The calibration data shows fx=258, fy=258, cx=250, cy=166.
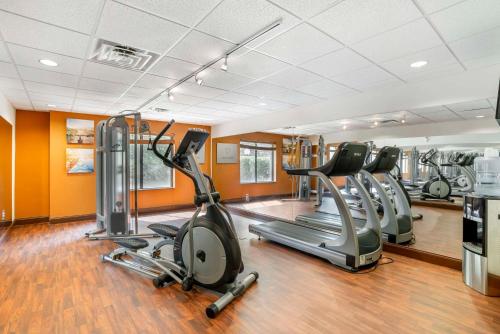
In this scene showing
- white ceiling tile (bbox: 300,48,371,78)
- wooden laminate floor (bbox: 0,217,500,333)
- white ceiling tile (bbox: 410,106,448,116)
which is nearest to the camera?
wooden laminate floor (bbox: 0,217,500,333)

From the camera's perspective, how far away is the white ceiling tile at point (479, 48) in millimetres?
2309

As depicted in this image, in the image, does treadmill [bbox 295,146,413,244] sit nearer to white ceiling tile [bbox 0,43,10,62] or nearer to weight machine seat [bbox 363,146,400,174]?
weight machine seat [bbox 363,146,400,174]

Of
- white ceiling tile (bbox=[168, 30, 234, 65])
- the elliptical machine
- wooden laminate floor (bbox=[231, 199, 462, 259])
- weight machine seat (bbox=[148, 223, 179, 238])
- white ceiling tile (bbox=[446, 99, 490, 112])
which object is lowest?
wooden laminate floor (bbox=[231, 199, 462, 259])

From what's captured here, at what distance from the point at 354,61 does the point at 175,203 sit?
19.3ft

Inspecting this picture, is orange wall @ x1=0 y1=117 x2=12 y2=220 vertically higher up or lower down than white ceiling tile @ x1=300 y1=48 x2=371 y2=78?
lower down

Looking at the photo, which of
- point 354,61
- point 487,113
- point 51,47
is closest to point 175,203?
point 51,47

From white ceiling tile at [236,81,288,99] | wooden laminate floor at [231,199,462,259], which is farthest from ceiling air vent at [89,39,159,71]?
wooden laminate floor at [231,199,462,259]

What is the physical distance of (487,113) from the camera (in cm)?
370

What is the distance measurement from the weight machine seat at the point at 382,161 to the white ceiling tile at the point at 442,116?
0.76 metres

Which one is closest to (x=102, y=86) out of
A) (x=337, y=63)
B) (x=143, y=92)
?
(x=143, y=92)

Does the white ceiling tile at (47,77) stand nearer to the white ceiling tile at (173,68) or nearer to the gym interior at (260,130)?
the gym interior at (260,130)

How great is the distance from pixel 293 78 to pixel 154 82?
6.55ft

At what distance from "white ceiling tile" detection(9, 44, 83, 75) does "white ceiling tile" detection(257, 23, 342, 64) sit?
2162 mm

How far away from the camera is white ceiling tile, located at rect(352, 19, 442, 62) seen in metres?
2.20
